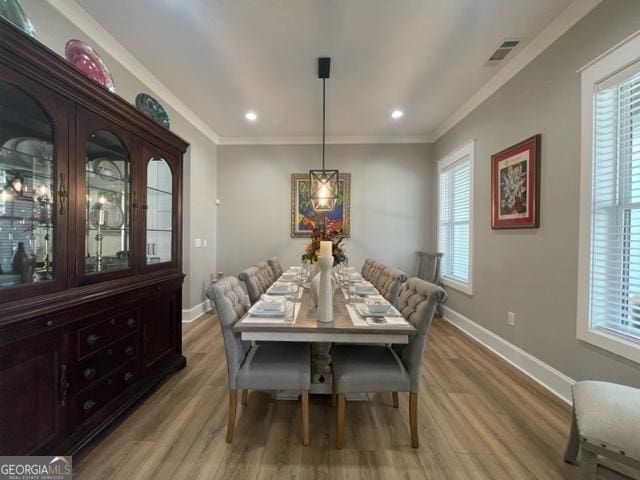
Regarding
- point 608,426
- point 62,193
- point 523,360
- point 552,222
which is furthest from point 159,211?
point 523,360

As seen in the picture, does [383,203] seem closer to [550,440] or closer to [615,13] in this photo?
[615,13]

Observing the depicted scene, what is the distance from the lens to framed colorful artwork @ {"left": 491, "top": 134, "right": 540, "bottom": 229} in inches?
98.1

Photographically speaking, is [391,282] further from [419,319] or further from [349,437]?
[349,437]

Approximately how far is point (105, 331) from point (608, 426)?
8.77 feet

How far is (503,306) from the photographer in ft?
9.62

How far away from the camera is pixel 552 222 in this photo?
2.32 metres

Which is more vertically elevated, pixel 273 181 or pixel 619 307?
pixel 273 181

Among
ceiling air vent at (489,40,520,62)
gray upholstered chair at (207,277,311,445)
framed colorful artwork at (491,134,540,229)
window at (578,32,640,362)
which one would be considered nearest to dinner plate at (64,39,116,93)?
gray upholstered chair at (207,277,311,445)

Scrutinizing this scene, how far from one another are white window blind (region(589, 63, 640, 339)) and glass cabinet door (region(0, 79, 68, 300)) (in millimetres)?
3367

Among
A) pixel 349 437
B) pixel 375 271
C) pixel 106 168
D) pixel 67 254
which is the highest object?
pixel 106 168

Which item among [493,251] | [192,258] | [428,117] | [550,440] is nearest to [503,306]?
[493,251]

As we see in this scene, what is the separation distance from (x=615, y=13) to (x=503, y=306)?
2.46 metres

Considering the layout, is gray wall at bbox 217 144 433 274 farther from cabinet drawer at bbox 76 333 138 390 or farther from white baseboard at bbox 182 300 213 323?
cabinet drawer at bbox 76 333 138 390

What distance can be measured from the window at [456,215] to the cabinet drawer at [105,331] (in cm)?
367
